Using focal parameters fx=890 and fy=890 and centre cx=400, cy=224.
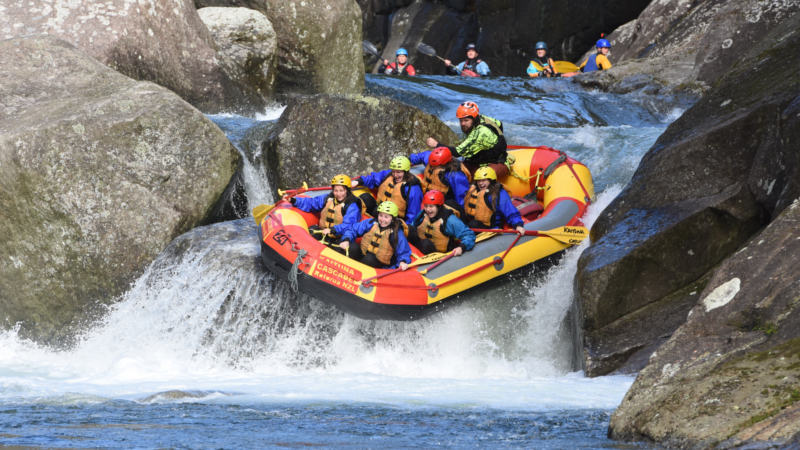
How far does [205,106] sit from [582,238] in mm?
5812

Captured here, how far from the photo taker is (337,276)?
7062 mm

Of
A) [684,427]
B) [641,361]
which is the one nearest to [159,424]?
[684,427]

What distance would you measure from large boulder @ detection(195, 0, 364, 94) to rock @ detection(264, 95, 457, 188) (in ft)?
15.5

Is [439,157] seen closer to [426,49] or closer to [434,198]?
[434,198]

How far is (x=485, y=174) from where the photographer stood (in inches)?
311

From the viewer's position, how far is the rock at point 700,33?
12673mm

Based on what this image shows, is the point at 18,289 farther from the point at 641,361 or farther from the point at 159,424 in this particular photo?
the point at 641,361

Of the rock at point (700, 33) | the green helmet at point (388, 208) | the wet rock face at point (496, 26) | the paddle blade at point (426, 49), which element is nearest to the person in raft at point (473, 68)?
the wet rock face at point (496, 26)

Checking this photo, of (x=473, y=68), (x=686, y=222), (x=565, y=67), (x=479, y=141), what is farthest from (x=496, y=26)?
(x=686, y=222)

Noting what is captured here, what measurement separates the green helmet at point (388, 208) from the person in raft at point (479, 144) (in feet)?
4.19

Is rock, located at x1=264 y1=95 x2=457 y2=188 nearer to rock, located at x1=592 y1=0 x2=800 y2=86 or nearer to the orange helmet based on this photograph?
the orange helmet

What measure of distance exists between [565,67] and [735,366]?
16436 mm

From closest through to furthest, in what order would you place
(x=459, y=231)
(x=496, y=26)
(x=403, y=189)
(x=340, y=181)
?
(x=459, y=231) → (x=340, y=181) → (x=403, y=189) → (x=496, y=26)

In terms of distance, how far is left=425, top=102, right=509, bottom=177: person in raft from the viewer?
27.9ft
